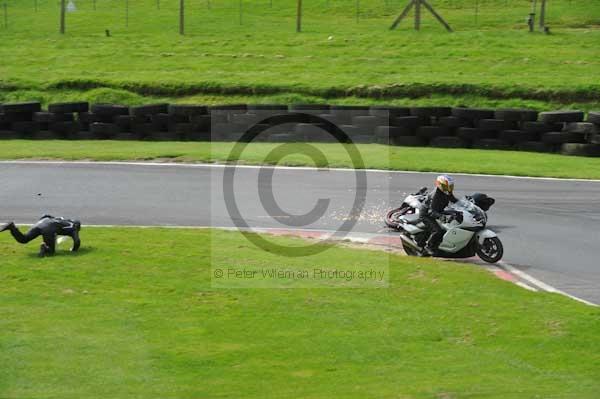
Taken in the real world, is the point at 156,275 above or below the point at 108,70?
below

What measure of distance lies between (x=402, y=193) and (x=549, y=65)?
12.8 metres

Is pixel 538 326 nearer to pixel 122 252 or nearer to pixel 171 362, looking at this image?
pixel 171 362

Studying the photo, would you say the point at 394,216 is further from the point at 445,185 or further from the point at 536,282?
the point at 536,282

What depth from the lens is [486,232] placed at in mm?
14266

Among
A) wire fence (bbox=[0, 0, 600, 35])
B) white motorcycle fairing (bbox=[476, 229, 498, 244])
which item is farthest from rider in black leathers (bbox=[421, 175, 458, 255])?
wire fence (bbox=[0, 0, 600, 35])

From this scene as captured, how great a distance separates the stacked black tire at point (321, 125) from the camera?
22797 mm

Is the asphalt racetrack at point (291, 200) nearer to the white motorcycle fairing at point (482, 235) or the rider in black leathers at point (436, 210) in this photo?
the white motorcycle fairing at point (482, 235)

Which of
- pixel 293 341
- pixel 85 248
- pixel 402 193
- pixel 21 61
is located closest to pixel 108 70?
pixel 21 61

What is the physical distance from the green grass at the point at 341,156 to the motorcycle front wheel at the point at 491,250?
6.54m

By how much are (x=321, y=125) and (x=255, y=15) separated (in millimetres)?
20793

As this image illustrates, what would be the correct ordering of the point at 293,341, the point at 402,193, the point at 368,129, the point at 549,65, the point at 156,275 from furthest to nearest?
the point at 549,65 → the point at 368,129 → the point at 402,193 → the point at 156,275 → the point at 293,341

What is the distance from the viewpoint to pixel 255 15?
43656mm

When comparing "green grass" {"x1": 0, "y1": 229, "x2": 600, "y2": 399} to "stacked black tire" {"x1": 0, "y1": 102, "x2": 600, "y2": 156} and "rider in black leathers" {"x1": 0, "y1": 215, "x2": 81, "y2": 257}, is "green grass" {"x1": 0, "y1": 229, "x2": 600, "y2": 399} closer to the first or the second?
"rider in black leathers" {"x1": 0, "y1": 215, "x2": 81, "y2": 257}

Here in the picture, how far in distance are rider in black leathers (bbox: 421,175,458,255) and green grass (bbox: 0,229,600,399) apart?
688 mm
